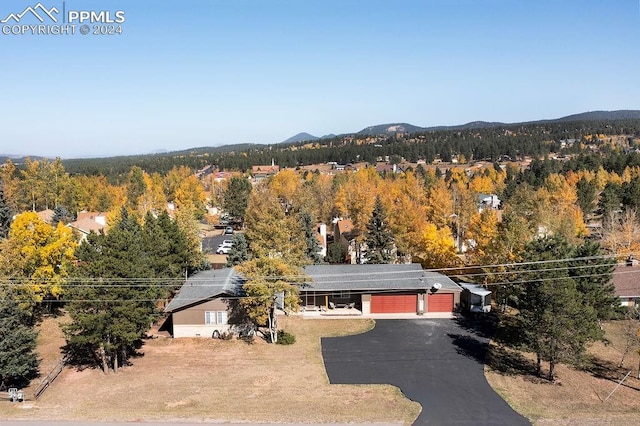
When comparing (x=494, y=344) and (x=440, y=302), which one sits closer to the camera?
(x=494, y=344)

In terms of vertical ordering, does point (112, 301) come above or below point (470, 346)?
above

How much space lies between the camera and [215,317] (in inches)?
1305

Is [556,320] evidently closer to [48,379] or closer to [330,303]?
[330,303]

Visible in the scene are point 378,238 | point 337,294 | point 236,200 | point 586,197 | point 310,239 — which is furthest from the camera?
point 236,200

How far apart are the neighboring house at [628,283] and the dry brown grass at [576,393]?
826 centimetres

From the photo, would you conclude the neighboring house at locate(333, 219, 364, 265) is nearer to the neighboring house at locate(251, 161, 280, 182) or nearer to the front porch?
the front porch

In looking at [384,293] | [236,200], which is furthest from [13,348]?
[236,200]

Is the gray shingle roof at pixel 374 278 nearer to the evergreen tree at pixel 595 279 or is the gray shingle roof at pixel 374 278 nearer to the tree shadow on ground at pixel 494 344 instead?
the tree shadow on ground at pixel 494 344

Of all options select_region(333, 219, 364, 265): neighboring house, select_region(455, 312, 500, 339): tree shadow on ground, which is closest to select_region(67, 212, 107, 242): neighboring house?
select_region(333, 219, 364, 265): neighboring house

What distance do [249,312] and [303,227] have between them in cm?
2049

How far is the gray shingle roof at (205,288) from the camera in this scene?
3262 cm

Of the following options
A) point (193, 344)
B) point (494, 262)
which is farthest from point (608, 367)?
point (193, 344)

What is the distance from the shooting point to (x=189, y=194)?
8469cm

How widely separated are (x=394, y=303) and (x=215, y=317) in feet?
45.7
